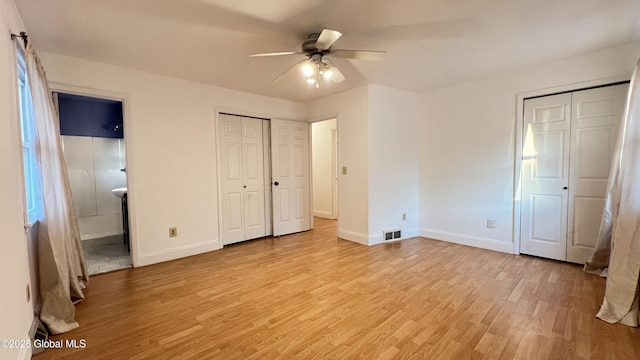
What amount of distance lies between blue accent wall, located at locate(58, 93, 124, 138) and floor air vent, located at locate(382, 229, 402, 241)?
4.61m

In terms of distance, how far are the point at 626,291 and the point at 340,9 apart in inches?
123

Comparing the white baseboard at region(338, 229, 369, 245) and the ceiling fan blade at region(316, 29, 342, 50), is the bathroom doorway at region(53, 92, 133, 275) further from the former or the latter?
the ceiling fan blade at region(316, 29, 342, 50)

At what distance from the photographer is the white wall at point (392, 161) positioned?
13.6 feet

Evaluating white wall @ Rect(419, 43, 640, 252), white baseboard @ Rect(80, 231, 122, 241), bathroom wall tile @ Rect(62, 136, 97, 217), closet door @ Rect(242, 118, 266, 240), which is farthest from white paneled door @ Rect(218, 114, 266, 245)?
white wall @ Rect(419, 43, 640, 252)

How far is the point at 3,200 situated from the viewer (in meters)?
1.47

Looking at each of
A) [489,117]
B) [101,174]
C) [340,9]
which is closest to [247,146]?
[101,174]

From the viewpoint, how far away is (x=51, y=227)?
2188 mm

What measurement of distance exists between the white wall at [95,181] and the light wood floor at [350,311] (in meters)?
1.97

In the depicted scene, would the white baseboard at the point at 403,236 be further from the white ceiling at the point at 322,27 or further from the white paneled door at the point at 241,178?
the white ceiling at the point at 322,27

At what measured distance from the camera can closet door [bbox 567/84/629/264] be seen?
2.98 meters

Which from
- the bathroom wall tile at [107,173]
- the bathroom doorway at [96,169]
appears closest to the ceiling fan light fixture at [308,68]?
the bathroom doorway at [96,169]

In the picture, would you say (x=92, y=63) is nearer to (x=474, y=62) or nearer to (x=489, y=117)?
(x=474, y=62)

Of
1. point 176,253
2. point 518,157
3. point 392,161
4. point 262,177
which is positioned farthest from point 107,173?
point 518,157

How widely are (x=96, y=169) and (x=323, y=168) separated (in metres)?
4.36
